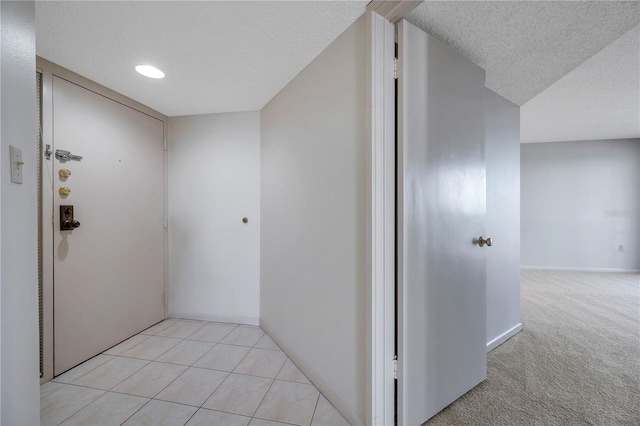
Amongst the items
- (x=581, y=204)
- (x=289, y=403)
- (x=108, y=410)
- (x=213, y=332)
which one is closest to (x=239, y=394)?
(x=289, y=403)

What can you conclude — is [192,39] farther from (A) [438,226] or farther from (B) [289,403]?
(B) [289,403]

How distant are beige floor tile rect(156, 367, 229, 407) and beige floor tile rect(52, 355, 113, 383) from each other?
28.3 inches

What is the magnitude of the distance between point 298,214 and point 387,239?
81 centimetres

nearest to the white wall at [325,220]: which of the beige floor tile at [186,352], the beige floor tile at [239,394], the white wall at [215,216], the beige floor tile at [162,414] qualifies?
the beige floor tile at [239,394]

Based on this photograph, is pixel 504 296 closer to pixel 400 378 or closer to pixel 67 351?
pixel 400 378

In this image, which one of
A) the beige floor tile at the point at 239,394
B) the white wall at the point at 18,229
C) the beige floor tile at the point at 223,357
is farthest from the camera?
the beige floor tile at the point at 223,357

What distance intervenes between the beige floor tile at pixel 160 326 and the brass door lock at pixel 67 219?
1.22m

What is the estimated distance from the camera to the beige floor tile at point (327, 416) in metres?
1.35

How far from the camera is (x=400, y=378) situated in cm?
124

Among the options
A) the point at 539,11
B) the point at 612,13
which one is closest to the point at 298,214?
the point at 539,11

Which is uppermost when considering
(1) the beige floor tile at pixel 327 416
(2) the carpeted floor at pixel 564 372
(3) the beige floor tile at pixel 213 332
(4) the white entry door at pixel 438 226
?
(4) the white entry door at pixel 438 226

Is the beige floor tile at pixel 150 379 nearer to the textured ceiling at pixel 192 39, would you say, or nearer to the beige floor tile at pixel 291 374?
the beige floor tile at pixel 291 374

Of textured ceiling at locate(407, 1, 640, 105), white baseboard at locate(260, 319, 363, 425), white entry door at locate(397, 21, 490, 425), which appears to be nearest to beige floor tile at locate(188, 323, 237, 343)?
white baseboard at locate(260, 319, 363, 425)

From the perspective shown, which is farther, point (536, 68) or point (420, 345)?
point (536, 68)
